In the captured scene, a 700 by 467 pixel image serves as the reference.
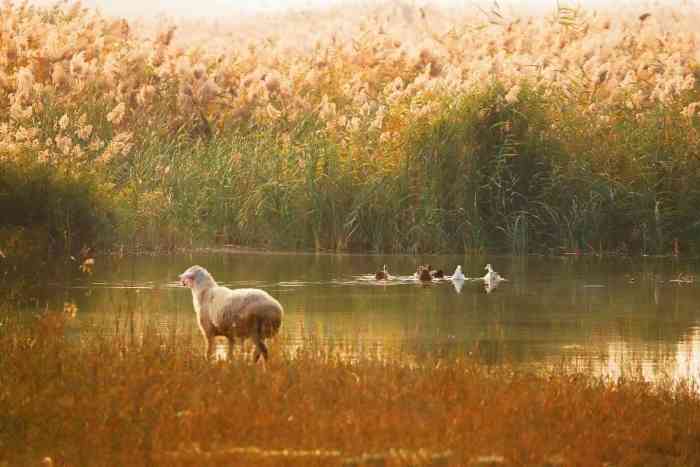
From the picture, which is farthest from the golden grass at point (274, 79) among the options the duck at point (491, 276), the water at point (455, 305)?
the duck at point (491, 276)

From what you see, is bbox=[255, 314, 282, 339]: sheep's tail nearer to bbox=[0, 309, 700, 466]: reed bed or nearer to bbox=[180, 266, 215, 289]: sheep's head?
bbox=[0, 309, 700, 466]: reed bed

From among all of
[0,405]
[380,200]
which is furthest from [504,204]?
[0,405]

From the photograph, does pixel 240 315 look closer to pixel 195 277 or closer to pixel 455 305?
pixel 195 277

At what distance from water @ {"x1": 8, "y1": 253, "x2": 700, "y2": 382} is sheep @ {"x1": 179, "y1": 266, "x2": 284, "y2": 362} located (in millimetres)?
358

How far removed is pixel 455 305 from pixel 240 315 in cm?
561

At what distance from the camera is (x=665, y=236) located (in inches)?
869

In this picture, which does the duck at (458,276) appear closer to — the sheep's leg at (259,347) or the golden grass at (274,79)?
the golden grass at (274,79)

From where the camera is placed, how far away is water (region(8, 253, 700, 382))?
39.8 ft

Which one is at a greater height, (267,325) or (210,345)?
(267,325)

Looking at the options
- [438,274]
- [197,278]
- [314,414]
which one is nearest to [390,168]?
[438,274]

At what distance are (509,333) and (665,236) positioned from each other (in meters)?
9.28

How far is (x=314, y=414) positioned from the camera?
7.89 metres

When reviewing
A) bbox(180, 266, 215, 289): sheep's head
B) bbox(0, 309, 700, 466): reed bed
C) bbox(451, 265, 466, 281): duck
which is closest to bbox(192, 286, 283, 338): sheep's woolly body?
bbox(180, 266, 215, 289): sheep's head

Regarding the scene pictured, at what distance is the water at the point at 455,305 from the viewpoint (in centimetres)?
1212
